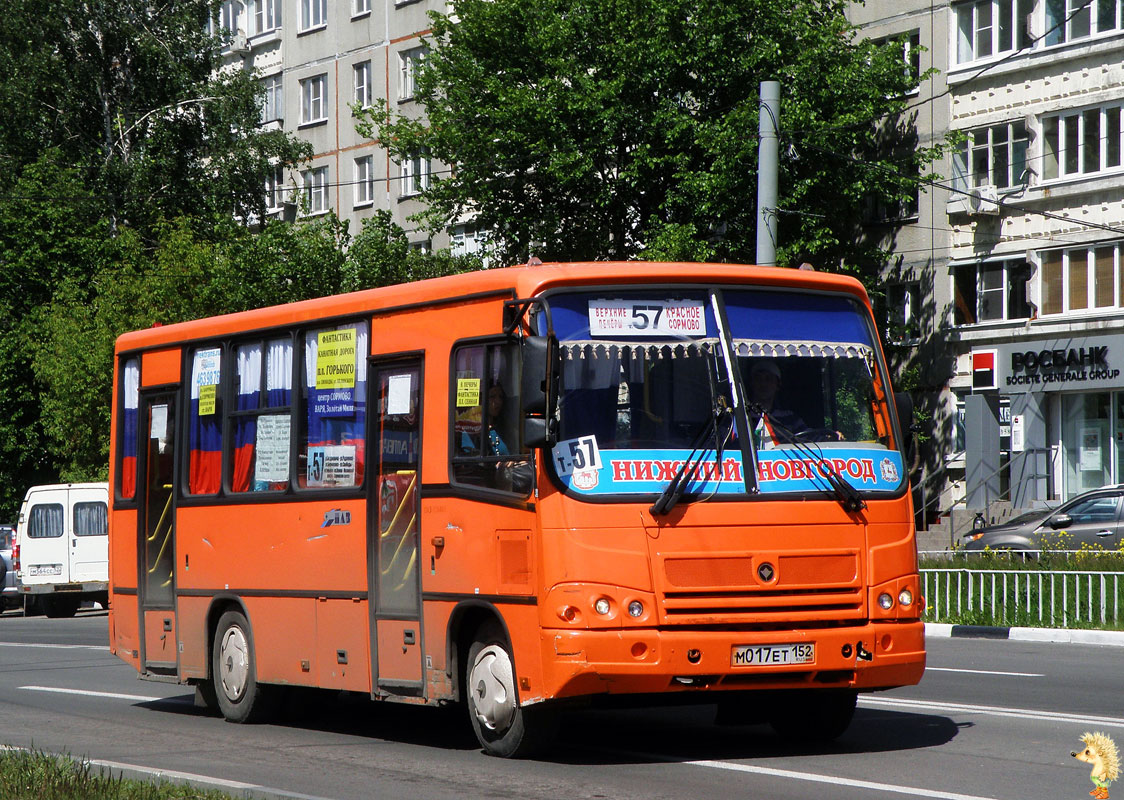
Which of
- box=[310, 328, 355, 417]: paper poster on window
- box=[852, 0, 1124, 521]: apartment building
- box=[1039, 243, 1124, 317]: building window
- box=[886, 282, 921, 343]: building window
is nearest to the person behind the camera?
box=[310, 328, 355, 417]: paper poster on window

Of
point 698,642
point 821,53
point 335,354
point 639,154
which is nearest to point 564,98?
point 639,154

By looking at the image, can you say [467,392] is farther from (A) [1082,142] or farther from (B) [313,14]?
(B) [313,14]

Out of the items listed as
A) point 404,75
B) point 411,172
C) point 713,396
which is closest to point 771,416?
point 713,396

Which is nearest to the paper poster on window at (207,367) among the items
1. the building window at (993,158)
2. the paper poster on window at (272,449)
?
the paper poster on window at (272,449)

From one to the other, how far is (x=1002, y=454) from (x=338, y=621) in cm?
3150

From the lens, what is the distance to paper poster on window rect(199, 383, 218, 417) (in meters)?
13.4

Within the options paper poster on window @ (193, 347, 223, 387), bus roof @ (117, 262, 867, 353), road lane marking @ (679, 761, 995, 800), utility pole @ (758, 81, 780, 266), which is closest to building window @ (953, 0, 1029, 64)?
utility pole @ (758, 81, 780, 266)

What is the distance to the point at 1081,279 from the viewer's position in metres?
38.9

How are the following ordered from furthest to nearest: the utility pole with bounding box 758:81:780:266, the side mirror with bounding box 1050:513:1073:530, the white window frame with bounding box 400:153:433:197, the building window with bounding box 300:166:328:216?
the building window with bounding box 300:166:328:216, the white window frame with bounding box 400:153:433:197, the side mirror with bounding box 1050:513:1073:530, the utility pole with bounding box 758:81:780:266

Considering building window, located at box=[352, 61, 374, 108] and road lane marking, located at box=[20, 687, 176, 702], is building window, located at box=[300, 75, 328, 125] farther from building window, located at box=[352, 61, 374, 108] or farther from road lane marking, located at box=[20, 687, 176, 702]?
road lane marking, located at box=[20, 687, 176, 702]

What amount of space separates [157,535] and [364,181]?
4605 cm

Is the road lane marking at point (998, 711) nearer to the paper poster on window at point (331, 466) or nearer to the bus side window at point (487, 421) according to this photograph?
the bus side window at point (487, 421)

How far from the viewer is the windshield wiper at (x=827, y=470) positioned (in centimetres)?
966

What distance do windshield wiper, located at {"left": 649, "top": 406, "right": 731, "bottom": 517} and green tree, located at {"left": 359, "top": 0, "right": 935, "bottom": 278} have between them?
2623 centimetres
